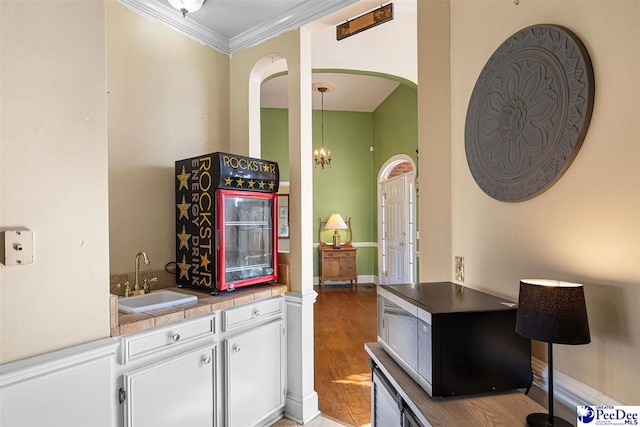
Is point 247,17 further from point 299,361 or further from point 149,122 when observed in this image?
point 299,361

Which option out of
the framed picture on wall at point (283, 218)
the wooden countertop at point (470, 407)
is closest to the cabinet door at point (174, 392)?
the wooden countertop at point (470, 407)

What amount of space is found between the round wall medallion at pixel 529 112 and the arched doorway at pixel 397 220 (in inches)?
157

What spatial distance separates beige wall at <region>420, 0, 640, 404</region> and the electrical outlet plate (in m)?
0.28

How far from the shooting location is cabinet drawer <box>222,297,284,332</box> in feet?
6.97

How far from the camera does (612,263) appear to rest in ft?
3.24

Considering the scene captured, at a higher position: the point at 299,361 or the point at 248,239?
the point at 248,239

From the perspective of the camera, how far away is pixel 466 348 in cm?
111

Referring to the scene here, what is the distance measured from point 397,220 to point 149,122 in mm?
4655

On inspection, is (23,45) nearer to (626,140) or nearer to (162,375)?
(162,375)

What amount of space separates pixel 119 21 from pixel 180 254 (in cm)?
158

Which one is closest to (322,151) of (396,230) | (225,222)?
(396,230)

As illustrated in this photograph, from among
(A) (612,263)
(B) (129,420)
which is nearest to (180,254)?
(B) (129,420)

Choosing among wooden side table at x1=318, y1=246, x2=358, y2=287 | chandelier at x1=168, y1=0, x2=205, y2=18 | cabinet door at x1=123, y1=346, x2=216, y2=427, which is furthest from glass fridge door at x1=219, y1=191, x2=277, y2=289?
wooden side table at x1=318, y1=246, x2=358, y2=287

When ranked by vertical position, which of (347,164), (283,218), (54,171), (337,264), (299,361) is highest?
(347,164)
